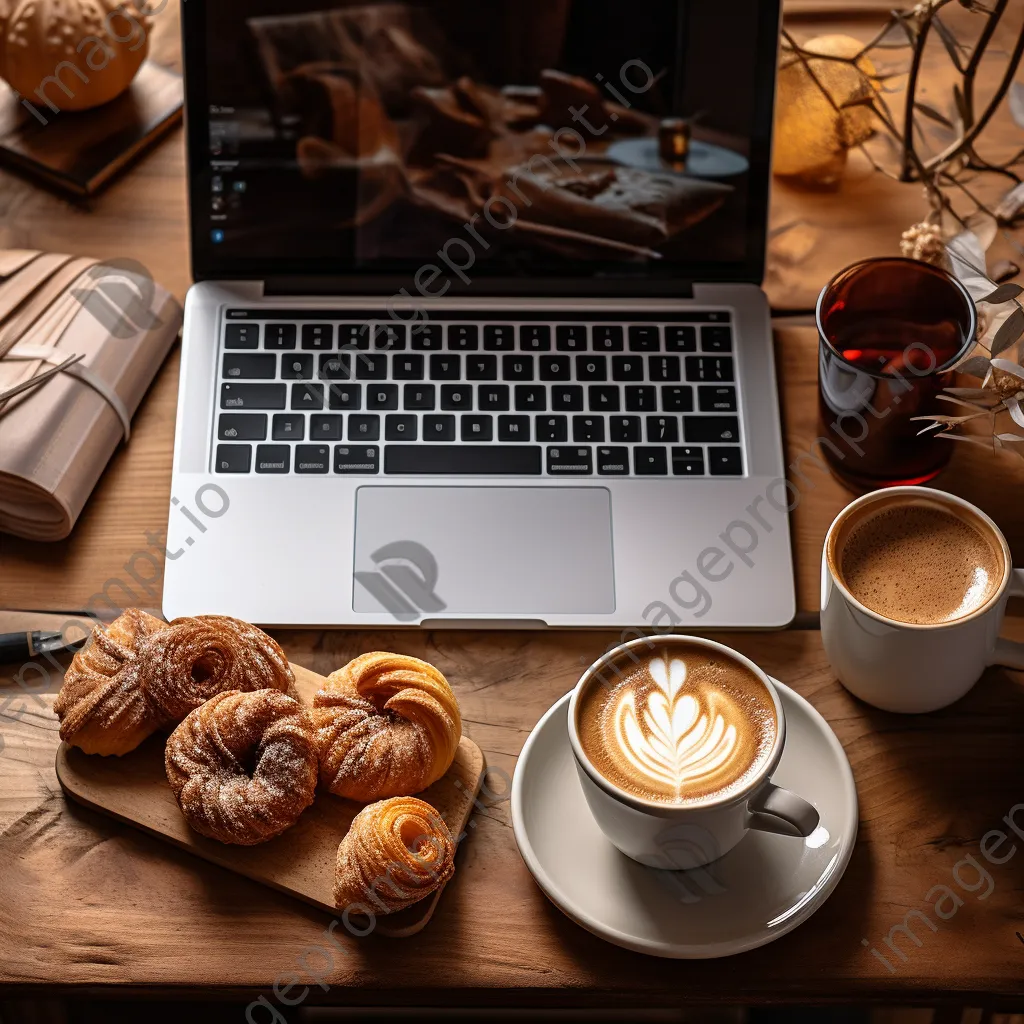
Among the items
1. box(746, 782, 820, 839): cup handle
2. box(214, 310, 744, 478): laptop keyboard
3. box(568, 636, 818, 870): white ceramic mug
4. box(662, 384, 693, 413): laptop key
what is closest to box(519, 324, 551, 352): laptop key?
box(214, 310, 744, 478): laptop keyboard

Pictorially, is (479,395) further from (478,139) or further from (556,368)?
(478,139)

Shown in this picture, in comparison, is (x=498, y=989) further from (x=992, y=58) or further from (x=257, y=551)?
(x=992, y=58)

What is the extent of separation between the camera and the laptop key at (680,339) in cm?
96

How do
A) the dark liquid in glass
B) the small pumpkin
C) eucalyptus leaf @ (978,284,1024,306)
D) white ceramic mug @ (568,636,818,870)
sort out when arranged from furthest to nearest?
the small pumpkin < the dark liquid in glass < eucalyptus leaf @ (978,284,1024,306) < white ceramic mug @ (568,636,818,870)

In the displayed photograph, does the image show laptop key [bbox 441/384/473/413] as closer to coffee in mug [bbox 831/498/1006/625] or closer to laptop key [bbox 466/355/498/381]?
laptop key [bbox 466/355/498/381]

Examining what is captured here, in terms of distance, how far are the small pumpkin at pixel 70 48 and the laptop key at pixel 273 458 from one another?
1.46 ft

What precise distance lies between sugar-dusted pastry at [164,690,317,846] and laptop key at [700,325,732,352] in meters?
0.44

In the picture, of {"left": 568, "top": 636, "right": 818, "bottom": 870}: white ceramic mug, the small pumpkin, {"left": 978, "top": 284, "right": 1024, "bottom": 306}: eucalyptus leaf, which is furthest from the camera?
the small pumpkin

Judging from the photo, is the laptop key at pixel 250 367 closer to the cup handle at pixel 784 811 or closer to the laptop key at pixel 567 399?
the laptop key at pixel 567 399

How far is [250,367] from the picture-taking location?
0.94m

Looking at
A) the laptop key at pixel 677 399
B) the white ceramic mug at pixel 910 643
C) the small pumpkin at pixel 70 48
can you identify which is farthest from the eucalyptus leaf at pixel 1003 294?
the small pumpkin at pixel 70 48

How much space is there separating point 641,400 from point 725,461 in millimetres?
81

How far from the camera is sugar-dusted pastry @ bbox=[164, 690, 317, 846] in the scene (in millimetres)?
718

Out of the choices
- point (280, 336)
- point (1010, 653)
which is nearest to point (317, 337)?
point (280, 336)
